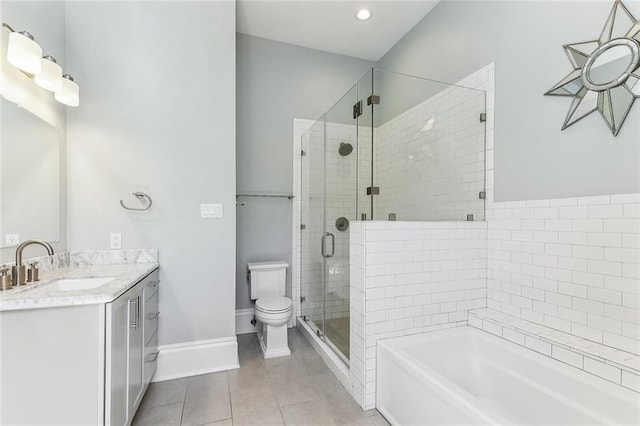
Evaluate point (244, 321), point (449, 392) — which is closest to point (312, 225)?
point (244, 321)

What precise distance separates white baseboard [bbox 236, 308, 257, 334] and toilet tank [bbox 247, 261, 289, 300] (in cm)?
28

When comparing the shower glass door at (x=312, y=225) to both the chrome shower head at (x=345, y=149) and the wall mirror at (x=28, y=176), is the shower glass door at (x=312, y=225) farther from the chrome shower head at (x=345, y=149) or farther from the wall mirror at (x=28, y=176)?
the wall mirror at (x=28, y=176)

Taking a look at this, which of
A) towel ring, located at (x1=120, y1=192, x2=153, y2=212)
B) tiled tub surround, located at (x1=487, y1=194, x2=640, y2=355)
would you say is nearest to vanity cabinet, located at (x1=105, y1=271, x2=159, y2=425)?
towel ring, located at (x1=120, y1=192, x2=153, y2=212)

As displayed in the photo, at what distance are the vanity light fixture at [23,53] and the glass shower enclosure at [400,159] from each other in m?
1.98

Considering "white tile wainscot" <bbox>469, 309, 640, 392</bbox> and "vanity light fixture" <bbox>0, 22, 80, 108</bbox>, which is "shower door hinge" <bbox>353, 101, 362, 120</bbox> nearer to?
"white tile wainscot" <bbox>469, 309, 640, 392</bbox>

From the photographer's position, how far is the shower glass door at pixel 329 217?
7.98ft

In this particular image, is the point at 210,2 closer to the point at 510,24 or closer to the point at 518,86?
the point at 510,24

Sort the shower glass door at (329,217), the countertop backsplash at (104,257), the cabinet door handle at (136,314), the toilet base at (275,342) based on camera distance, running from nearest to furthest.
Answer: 1. the cabinet door handle at (136,314)
2. the countertop backsplash at (104,257)
3. the shower glass door at (329,217)
4. the toilet base at (275,342)

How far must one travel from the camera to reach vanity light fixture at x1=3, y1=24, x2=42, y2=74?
145 centimetres

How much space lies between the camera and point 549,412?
1.45m

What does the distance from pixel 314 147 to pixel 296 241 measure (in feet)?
3.52

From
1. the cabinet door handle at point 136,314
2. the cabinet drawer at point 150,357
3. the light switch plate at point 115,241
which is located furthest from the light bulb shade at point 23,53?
the cabinet drawer at point 150,357

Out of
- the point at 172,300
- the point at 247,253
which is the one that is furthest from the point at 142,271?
the point at 247,253

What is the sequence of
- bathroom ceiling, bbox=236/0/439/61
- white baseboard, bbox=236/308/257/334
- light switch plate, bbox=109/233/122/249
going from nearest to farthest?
light switch plate, bbox=109/233/122/249 < bathroom ceiling, bbox=236/0/439/61 < white baseboard, bbox=236/308/257/334
